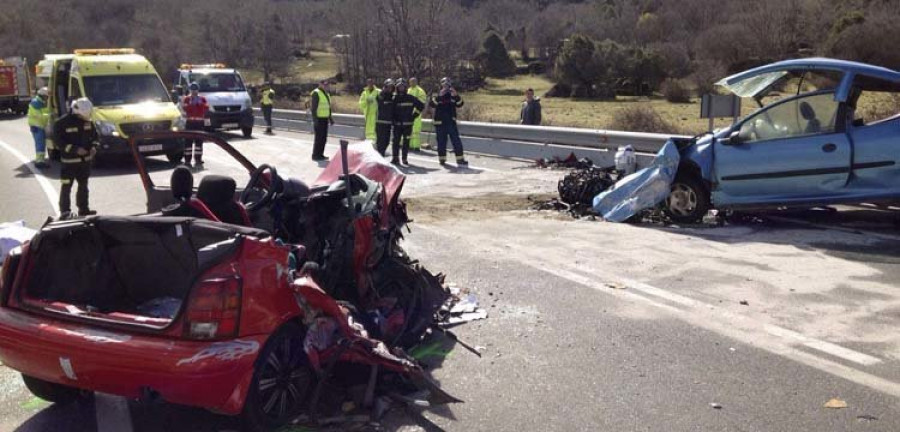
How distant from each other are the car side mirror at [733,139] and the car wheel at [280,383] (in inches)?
252

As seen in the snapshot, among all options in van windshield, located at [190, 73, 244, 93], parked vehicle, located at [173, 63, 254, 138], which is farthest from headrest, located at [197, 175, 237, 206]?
van windshield, located at [190, 73, 244, 93]

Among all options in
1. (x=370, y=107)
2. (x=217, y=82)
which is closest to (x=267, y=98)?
(x=217, y=82)

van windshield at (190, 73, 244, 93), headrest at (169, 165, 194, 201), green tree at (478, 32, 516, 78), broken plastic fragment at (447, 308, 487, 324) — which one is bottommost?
broken plastic fragment at (447, 308, 487, 324)

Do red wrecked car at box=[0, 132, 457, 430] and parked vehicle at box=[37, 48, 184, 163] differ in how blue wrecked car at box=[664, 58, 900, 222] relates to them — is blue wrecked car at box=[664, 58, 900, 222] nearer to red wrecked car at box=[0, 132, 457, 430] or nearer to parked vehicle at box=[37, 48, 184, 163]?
red wrecked car at box=[0, 132, 457, 430]

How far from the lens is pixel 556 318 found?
5965 millimetres

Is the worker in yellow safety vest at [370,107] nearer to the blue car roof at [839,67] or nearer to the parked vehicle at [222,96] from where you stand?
the parked vehicle at [222,96]

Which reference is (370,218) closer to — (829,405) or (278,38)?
(829,405)

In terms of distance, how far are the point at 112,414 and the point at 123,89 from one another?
14190 millimetres

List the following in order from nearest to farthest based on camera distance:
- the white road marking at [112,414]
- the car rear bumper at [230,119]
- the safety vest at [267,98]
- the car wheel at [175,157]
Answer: the white road marking at [112,414] < the car wheel at [175,157] < the car rear bumper at [230,119] < the safety vest at [267,98]

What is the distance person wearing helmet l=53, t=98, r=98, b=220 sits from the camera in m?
9.96

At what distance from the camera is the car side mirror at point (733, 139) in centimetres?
915

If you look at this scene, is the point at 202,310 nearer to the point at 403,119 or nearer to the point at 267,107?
the point at 403,119

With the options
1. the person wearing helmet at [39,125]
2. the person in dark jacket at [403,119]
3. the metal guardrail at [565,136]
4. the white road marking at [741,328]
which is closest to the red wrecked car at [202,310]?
the white road marking at [741,328]

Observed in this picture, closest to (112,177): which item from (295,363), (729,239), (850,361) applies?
(729,239)
